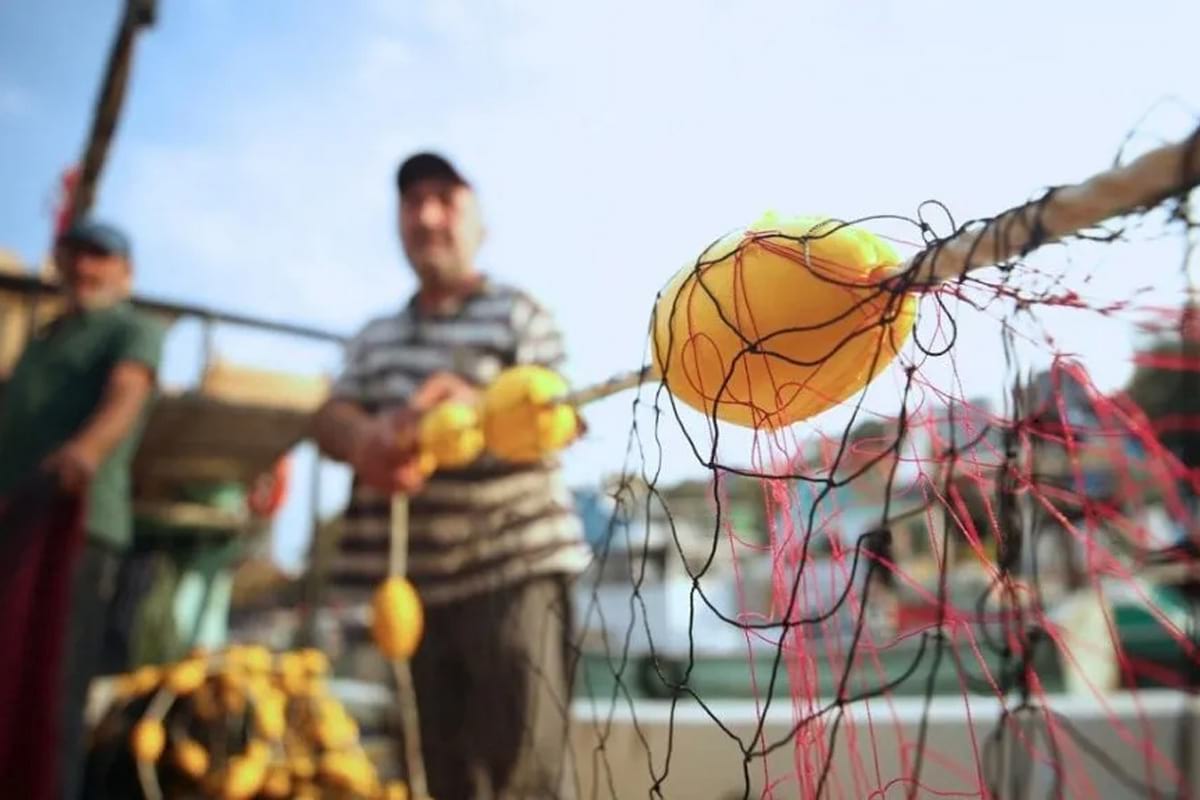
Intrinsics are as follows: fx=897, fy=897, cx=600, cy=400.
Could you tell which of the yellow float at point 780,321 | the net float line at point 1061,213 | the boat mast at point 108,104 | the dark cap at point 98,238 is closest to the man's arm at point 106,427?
the dark cap at point 98,238

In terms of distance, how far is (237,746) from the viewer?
4.95ft

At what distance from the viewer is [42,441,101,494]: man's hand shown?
1.25 meters

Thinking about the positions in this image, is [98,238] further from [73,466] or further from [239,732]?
[239,732]

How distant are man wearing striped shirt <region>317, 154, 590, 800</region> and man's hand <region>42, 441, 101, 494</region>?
376 millimetres

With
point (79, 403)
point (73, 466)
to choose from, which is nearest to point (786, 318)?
point (73, 466)

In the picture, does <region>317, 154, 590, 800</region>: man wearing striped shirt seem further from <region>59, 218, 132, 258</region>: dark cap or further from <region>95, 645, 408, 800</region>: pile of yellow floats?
<region>59, 218, 132, 258</region>: dark cap

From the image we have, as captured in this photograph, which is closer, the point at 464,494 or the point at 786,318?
the point at 786,318

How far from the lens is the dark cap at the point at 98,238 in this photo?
5.15 ft

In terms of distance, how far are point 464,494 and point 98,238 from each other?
3.11 feet

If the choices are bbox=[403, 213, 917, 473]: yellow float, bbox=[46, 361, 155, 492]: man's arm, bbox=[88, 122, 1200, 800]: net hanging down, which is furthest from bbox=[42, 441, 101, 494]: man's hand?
bbox=[403, 213, 917, 473]: yellow float

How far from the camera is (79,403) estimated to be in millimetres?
1386

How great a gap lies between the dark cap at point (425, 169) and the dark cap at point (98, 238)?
69 centimetres

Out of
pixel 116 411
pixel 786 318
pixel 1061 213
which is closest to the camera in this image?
pixel 1061 213

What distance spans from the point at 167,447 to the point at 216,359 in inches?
15.3
